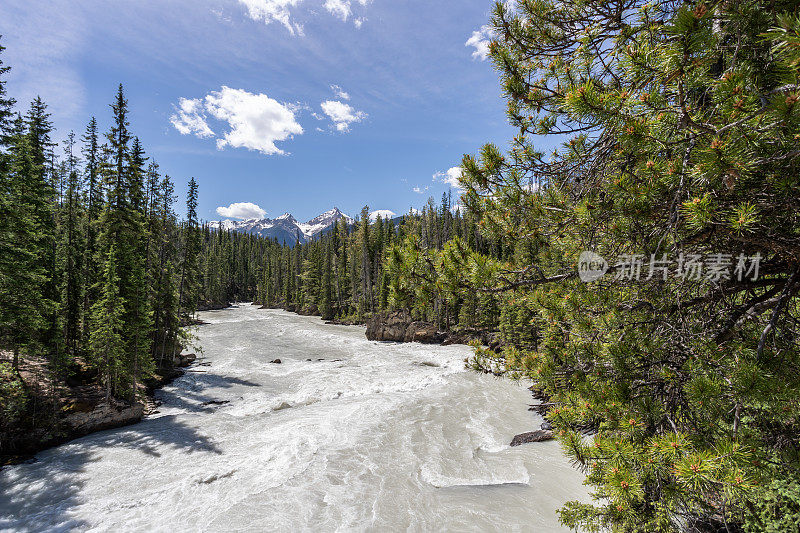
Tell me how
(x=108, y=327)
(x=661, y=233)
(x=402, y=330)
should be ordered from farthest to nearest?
(x=402, y=330) < (x=108, y=327) < (x=661, y=233)

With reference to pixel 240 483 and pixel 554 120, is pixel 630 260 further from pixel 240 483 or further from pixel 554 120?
pixel 240 483

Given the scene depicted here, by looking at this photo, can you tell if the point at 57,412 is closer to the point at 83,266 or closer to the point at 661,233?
the point at 83,266

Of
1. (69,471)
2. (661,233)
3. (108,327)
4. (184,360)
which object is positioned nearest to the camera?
(661,233)

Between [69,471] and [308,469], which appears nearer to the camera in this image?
[308,469]

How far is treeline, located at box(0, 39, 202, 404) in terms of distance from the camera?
12258mm

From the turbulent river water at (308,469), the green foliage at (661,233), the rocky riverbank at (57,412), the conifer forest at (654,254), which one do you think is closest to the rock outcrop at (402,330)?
the turbulent river water at (308,469)

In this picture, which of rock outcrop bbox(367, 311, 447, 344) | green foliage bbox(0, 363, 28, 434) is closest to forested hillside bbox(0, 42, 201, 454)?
green foliage bbox(0, 363, 28, 434)

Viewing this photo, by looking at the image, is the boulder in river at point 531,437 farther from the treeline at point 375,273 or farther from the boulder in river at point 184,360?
the boulder in river at point 184,360

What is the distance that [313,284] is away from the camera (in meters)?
67.9

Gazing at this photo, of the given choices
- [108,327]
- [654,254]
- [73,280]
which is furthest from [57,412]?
[654,254]

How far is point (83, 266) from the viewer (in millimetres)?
20078

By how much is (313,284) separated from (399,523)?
6357cm

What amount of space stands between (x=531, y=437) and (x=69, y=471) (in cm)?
1427

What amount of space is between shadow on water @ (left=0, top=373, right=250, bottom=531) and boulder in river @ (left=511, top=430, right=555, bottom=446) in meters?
9.74
